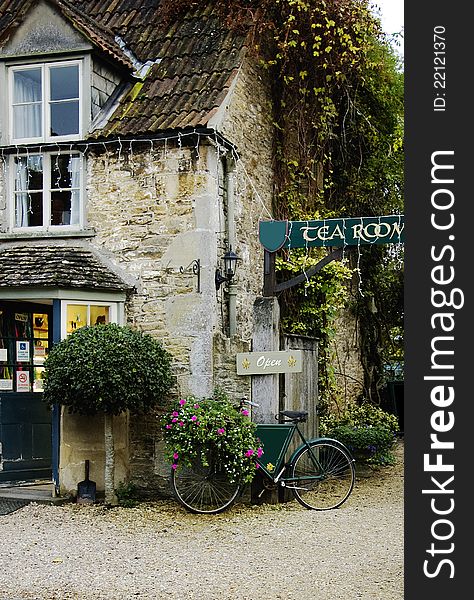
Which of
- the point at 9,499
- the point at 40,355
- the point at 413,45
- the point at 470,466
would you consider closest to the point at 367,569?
the point at 470,466

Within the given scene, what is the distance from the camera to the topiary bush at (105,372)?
1002 centimetres

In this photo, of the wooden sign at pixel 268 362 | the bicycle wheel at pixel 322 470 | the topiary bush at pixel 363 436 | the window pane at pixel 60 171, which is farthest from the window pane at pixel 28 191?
the topiary bush at pixel 363 436

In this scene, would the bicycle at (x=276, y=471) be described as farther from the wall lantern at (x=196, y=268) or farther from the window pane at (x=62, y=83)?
the window pane at (x=62, y=83)

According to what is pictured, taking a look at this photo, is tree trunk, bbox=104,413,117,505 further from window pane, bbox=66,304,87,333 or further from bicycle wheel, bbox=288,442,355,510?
bicycle wheel, bbox=288,442,355,510

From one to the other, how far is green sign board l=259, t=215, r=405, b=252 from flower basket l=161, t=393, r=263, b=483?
6.63 ft

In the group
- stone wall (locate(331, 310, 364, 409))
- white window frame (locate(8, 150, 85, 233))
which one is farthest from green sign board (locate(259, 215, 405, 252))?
stone wall (locate(331, 310, 364, 409))

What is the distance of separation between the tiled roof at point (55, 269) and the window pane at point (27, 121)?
144 centimetres

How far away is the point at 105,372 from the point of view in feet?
32.9

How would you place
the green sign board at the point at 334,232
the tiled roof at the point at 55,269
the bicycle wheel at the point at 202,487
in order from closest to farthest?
the bicycle wheel at the point at 202,487 < the green sign board at the point at 334,232 < the tiled roof at the point at 55,269

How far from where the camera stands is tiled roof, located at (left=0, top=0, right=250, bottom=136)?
1134 centimetres

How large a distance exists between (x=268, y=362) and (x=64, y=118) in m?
4.06

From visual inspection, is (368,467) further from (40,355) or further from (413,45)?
(413,45)

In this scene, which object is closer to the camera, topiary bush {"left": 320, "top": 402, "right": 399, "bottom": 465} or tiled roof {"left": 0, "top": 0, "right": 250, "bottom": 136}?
tiled roof {"left": 0, "top": 0, "right": 250, "bottom": 136}

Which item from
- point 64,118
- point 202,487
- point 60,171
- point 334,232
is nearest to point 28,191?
point 60,171
